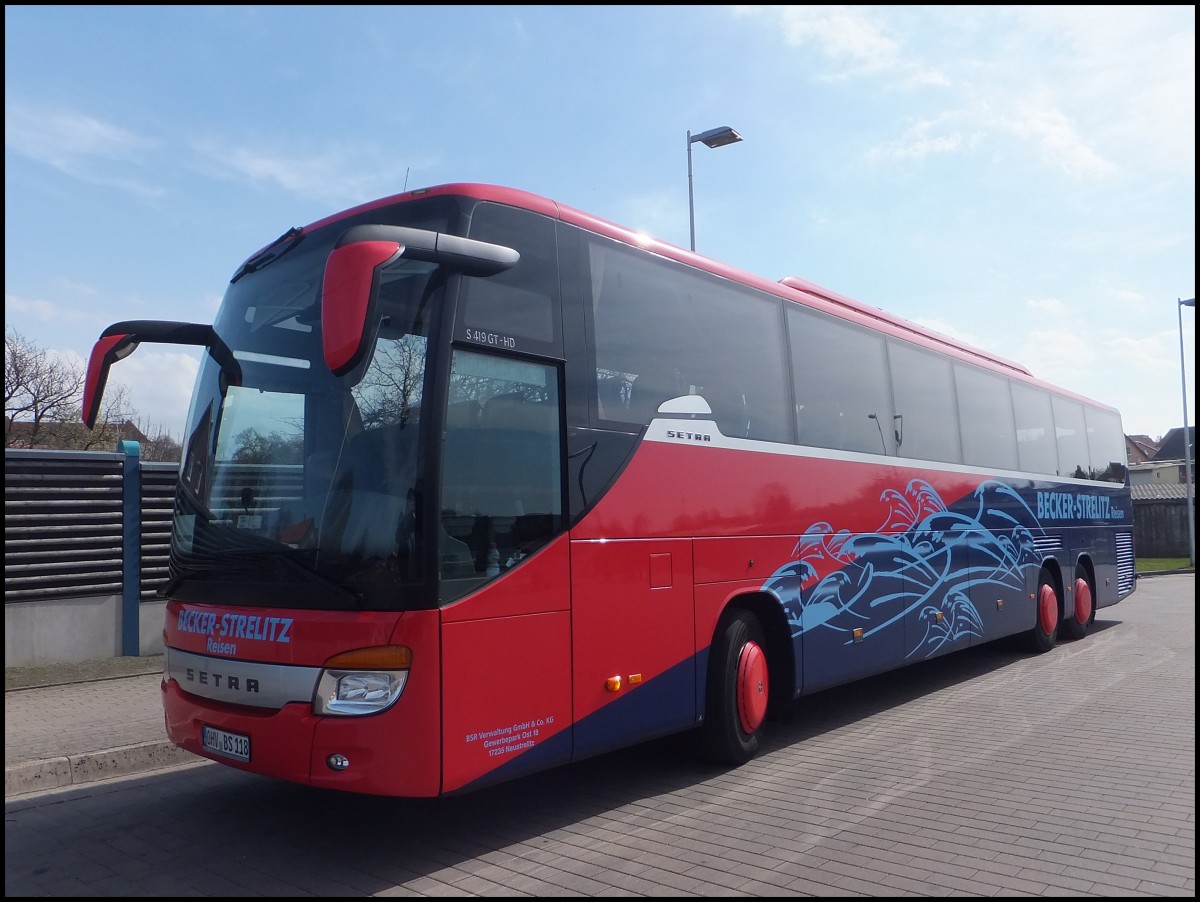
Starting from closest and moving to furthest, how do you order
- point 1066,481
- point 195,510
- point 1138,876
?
point 1138,876, point 195,510, point 1066,481

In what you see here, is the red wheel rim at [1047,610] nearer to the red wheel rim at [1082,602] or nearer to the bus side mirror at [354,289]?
the red wheel rim at [1082,602]

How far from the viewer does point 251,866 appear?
509 centimetres

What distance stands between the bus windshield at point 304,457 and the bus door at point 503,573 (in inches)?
10.2

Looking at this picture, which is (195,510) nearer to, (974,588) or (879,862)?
(879,862)

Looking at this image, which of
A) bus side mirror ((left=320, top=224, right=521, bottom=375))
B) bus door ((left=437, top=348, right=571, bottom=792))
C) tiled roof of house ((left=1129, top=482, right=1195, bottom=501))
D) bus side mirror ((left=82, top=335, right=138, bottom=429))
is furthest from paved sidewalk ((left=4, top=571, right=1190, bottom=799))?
tiled roof of house ((left=1129, top=482, right=1195, bottom=501))

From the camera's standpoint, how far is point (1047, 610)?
43.5 feet

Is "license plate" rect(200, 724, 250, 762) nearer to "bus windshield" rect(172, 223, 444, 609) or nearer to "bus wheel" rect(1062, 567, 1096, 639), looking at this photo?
"bus windshield" rect(172, 223, 444, 609)

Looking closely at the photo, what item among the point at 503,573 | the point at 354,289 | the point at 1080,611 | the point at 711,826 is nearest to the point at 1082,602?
the point at 1080,611

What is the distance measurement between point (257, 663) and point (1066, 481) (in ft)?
41.4

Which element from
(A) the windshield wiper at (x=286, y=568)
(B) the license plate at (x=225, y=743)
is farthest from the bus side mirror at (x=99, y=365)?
(B) the license plate at (x=225, y=743)

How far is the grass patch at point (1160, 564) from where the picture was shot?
111ft

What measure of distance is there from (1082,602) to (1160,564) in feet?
86.5

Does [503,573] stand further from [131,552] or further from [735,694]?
[131,552]

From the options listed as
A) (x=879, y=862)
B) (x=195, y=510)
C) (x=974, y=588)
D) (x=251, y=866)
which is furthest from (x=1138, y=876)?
(x=974, y=588)
